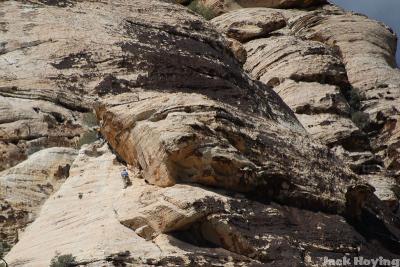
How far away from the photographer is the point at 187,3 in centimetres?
4078

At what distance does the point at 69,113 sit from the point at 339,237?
303 inches

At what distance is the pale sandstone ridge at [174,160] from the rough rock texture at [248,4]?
1274 centimetres

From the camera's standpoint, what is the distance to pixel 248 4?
40344mm

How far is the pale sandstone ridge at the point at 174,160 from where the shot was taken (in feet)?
52.4

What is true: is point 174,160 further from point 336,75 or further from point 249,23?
point 249,23

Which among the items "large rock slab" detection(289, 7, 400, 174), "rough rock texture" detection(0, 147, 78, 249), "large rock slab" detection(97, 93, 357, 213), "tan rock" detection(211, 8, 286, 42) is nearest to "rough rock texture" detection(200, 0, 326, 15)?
"large rock slab" detection(289, 7, 400, 174)

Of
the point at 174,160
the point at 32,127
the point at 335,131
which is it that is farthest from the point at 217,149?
the point at 335,131

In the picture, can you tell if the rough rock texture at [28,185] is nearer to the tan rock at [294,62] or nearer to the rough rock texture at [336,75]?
the rough rock texture at [336,75]

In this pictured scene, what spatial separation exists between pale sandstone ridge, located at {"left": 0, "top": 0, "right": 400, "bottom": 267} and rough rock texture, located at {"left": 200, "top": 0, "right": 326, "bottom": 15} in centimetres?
1274

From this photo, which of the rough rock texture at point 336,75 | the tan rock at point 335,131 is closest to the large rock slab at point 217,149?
the rough rock texture at point 336,75

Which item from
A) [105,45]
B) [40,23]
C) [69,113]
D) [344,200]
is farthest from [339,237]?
[40,23]

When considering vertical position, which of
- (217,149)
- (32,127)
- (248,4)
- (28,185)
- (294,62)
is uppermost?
(217,149)

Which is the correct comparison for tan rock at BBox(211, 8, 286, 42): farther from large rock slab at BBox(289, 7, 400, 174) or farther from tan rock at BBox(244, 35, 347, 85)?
tan rock at BBox(244, 35, 347, 85)

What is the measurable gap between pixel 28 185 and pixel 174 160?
378 cm
